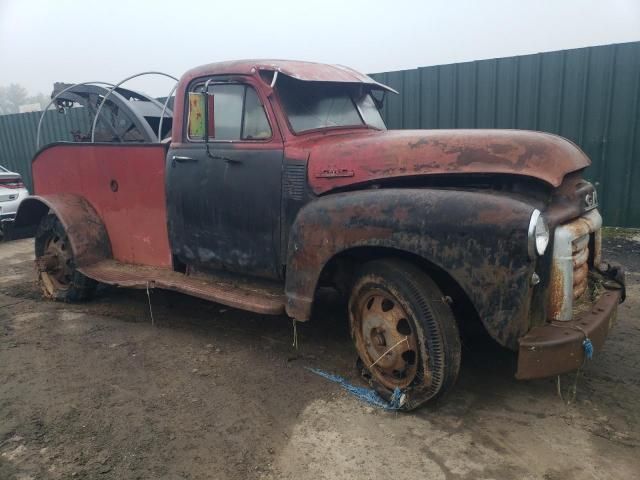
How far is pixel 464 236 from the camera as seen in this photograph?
263 cm

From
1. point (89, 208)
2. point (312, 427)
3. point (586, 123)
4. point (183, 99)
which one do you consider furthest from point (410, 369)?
point (586, 123)

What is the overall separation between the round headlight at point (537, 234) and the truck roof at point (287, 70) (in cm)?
194

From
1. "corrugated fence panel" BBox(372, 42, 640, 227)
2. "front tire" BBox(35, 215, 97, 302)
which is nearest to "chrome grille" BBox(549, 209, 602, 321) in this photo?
"front tire" BBox(35, 215, 97, 302)

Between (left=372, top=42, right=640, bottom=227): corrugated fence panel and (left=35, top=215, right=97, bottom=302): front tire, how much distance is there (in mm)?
5680

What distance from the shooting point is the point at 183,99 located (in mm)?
4195

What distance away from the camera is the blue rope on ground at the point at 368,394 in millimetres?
3014

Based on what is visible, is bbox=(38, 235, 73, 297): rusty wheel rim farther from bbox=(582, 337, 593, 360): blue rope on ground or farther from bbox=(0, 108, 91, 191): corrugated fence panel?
bbox=(0, 108, 91, 191): corrugated fence panel

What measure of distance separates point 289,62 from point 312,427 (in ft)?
8.65

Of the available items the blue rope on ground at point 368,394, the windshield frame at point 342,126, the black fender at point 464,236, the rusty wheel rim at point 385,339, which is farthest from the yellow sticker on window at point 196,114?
the blue rope on ground at point 368,394

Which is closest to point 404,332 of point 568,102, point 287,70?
point 287,70

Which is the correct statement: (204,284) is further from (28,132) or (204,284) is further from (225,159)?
(28,132)

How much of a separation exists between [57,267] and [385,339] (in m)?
3.94

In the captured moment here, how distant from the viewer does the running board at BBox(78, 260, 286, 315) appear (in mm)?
3662

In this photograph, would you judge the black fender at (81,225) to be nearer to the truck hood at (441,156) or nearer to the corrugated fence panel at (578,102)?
the truck hood at (441,156)
